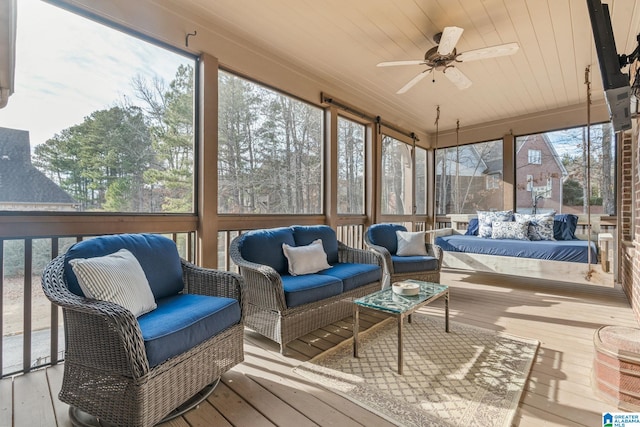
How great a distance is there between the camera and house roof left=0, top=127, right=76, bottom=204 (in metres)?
1.99

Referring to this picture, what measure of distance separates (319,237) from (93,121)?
7.28 ft

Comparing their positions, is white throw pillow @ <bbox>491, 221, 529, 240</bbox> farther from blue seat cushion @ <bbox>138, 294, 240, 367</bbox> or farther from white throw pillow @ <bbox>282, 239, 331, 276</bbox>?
blue seat cushion @ <bbox>138, 294, 240, 367</bbox>

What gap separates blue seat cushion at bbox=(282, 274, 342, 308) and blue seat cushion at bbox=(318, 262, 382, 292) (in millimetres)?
111

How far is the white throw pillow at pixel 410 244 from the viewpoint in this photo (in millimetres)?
3961

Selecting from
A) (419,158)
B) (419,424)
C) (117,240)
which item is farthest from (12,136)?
(419,158)

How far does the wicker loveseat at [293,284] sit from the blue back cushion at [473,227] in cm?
281

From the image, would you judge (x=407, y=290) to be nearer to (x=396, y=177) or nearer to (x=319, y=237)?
(x=319, y=237)

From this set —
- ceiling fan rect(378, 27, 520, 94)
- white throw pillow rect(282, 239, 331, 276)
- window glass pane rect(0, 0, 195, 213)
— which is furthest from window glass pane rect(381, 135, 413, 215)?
window glass pane rect(0, 0, 195, 213)

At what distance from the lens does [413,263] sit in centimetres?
365

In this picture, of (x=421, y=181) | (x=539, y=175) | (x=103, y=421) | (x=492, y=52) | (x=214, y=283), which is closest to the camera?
(x=103, y=421)

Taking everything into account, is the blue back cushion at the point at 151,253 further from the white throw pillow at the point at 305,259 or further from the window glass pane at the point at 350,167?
the window glass pane at the point at 350,167

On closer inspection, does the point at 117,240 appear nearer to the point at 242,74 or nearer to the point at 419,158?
the point at 242,74

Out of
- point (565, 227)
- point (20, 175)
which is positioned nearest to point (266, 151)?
point (20, 175)

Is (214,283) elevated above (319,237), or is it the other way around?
(319,237)
